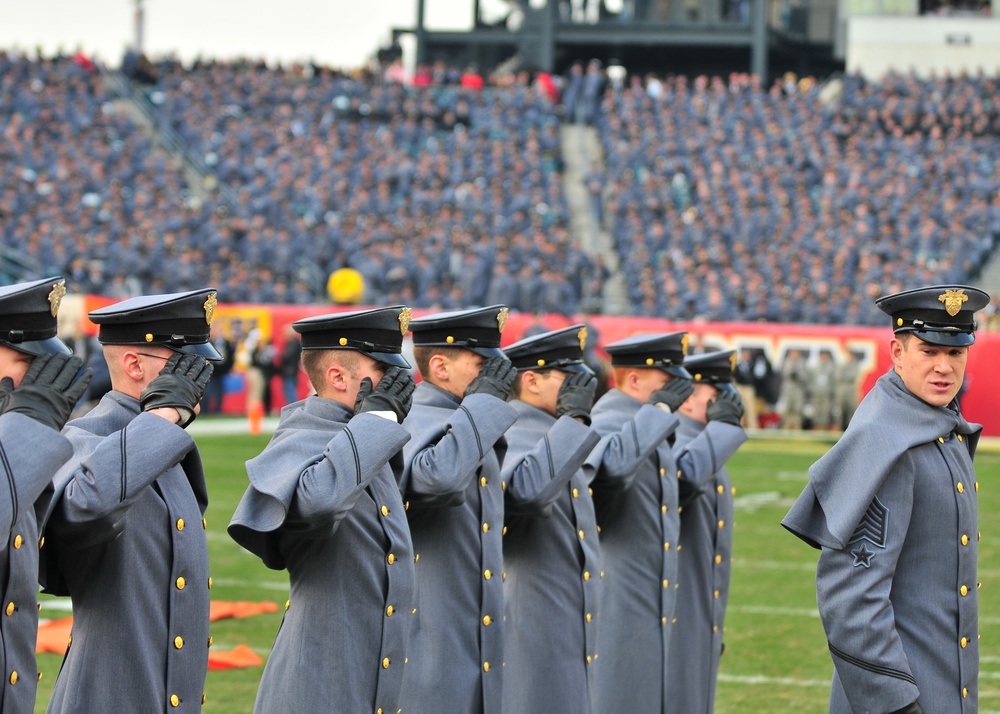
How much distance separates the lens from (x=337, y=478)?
398 centimetres

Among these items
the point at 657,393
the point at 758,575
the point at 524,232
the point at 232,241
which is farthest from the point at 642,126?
the point at 657,393

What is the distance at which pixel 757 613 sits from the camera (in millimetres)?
9227

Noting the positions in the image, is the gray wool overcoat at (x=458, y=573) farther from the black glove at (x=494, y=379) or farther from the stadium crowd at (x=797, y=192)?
the stadium crowd at (x=797, y=192)

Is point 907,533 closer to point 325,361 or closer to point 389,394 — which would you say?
point 389,394

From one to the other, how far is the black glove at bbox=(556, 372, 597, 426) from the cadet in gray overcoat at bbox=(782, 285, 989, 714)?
130 cm

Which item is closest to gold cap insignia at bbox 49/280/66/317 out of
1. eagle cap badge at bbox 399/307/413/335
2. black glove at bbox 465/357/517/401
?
eagle cap badge at bbox 399/307/413/335

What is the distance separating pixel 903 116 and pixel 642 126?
5.76 meters

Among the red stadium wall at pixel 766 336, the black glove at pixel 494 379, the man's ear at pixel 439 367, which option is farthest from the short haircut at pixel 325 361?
the red stadium wall at pixel 766 336

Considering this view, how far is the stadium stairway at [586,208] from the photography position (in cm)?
2680

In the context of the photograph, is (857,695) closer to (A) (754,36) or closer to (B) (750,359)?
(B) (750,359)

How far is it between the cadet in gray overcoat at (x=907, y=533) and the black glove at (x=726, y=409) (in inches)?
90.6

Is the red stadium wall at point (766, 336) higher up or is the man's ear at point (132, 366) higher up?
the man's ear at point (132, 366)

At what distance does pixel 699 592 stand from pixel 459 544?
1.79m

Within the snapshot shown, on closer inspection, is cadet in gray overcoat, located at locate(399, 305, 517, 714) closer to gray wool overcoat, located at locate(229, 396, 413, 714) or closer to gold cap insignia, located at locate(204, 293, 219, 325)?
gray wool overcoat, located at locate(229, 396, 413, 714)
